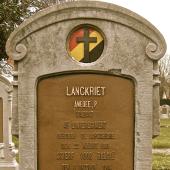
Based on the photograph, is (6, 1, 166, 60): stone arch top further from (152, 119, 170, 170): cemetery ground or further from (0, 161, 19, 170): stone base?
(152, 119, 170, 170): cemetery ground

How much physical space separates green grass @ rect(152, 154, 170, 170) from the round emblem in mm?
6556

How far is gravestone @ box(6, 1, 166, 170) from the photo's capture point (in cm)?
577

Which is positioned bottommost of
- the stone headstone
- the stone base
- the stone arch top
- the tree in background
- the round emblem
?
the stone headstone

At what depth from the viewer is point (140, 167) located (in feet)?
19.4

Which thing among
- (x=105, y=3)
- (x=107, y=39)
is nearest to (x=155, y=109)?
(x=107, y=39)

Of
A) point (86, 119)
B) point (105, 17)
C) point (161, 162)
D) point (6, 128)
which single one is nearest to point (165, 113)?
point (161, 162)

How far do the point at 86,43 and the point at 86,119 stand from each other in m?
0.89

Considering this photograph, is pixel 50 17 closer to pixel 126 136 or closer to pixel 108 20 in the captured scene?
pixel 108 20

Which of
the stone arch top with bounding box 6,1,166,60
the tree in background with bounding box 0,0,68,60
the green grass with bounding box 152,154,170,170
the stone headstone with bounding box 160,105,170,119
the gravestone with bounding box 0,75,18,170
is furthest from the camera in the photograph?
the stone headstone with bounding box 160,105,170,119

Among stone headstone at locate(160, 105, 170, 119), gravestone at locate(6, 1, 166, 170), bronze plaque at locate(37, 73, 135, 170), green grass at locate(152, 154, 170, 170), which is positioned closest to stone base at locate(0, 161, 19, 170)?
green grass at locate(152, 154, 170, 170)

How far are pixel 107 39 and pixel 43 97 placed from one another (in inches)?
39.7

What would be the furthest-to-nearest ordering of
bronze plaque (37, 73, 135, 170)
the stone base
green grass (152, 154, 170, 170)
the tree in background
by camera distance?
the tree in background → green grass (152, 154, 170, 170) → the stone base → bronze plaque (37, 73, 135, 170)

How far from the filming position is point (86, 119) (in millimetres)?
5844

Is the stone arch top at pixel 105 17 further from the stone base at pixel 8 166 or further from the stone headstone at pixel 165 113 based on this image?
the stone headstone at pixel 165 113
